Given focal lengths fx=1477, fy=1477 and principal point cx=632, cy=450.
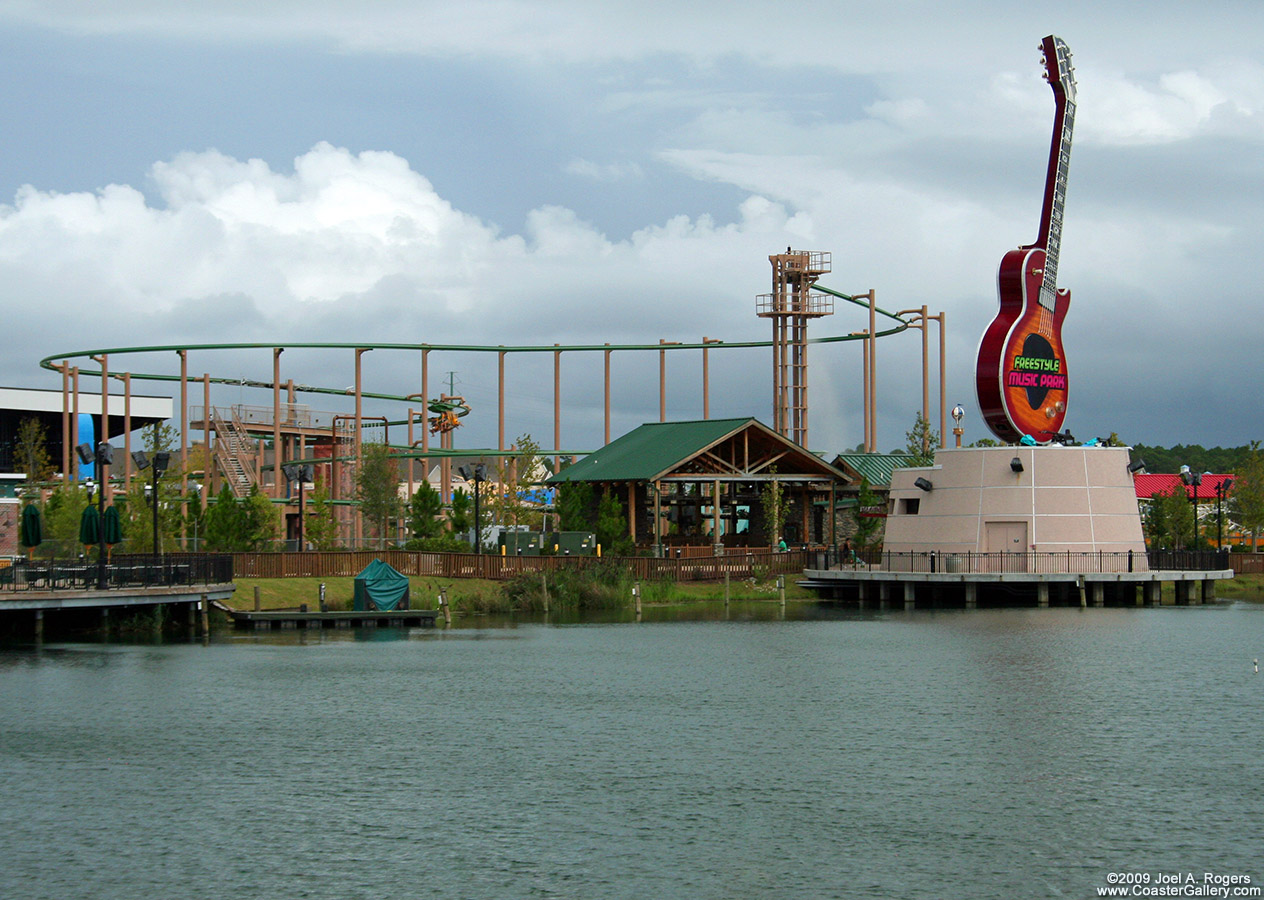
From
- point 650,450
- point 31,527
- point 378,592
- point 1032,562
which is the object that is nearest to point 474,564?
point 378,592

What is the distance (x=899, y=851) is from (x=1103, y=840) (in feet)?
10.2

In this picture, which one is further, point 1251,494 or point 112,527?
point 1251,494

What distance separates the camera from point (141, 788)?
25.0 metres

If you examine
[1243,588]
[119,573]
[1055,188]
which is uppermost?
[1055,188]

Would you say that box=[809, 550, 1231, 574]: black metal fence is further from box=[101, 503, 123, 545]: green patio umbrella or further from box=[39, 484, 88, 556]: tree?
box=[39, 484, 88, 556]: tree

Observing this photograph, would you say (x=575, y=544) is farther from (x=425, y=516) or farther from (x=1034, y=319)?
(x=1034, y=319)

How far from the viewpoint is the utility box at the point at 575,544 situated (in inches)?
2650

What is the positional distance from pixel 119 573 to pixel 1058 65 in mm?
42682

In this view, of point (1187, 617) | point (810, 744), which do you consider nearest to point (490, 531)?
point (1187, 617)

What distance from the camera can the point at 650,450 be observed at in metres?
76.3

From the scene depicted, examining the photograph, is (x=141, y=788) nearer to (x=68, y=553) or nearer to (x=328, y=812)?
(x=328, y=812)

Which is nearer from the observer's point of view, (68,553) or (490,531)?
(68,553)

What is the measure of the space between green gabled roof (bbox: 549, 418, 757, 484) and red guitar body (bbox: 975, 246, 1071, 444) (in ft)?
44.1

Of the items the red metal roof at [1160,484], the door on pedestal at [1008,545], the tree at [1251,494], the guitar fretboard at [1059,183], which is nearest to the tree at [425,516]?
the door on pedestal at [1008,545]
